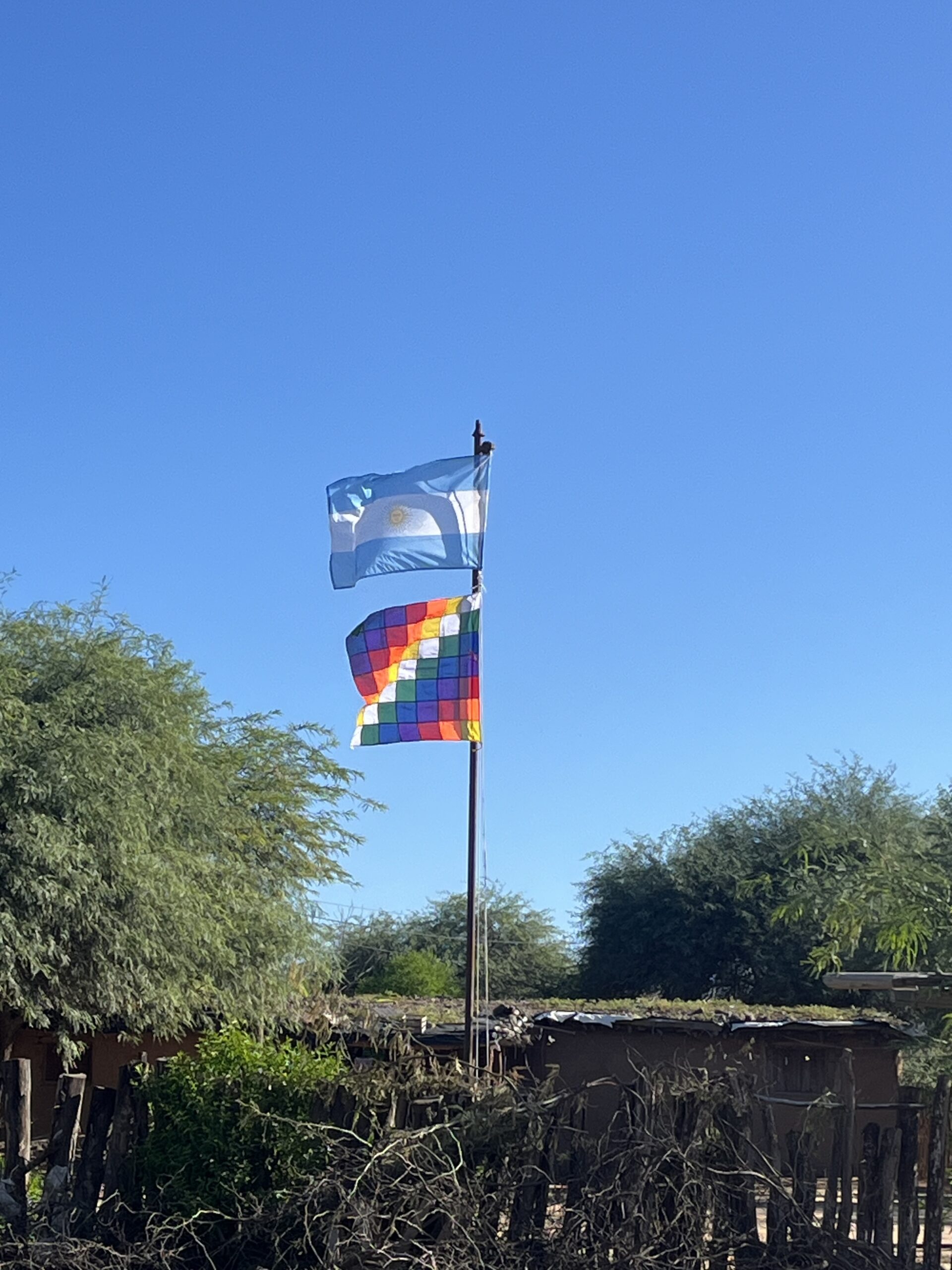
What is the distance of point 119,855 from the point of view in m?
19.1

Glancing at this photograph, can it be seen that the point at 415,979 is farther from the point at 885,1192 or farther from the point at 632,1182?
the point at 885,1192

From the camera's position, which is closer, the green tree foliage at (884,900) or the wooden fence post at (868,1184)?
the wooden fence post at (868,1184)

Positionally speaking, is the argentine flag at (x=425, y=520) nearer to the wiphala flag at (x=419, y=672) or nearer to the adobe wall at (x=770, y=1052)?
the wiphala flag at (x=419, y=672)

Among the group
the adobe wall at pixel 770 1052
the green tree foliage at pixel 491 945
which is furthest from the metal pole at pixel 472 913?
the green tree foliage at pixel 491 945

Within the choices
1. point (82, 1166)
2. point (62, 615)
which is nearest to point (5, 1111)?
point (82, 1166)

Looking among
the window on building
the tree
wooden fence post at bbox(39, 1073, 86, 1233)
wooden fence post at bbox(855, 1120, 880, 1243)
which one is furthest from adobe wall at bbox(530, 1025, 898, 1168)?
wooden fence post at bbox(855, 1120, 880, 1243)

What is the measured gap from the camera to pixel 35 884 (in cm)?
1803

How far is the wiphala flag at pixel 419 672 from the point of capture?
1395 centimetres

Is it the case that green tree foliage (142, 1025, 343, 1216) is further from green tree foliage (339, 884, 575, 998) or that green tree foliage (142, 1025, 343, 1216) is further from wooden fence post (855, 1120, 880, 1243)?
green tree foliage (339, 884, 575, 998)

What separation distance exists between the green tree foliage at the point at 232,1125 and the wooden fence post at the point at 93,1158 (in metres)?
0.38

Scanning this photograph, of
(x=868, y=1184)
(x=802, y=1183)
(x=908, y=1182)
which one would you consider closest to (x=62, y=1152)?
(x=802, y=1183)

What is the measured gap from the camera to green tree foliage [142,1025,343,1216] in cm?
996

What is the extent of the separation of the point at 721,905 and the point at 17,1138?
29.2 meters

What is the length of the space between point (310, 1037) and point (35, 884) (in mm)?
7171
